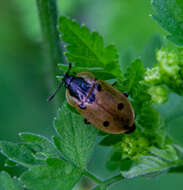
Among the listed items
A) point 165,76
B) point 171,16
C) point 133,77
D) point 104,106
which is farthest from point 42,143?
point 171,16

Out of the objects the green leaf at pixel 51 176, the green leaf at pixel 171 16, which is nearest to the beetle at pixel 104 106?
the green leaf at pixel 51 176

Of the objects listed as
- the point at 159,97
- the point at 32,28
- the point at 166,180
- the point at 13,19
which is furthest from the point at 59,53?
the point at 13,19

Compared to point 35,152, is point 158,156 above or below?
below

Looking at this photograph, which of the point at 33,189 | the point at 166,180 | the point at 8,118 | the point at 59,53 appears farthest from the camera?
the point at 8,118

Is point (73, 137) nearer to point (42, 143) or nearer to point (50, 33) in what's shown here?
point (42, 143)

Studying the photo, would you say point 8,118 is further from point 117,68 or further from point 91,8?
point 117,68

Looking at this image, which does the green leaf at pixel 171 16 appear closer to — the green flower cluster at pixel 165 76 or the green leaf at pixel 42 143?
the green flower cluster at pixel 165 76
